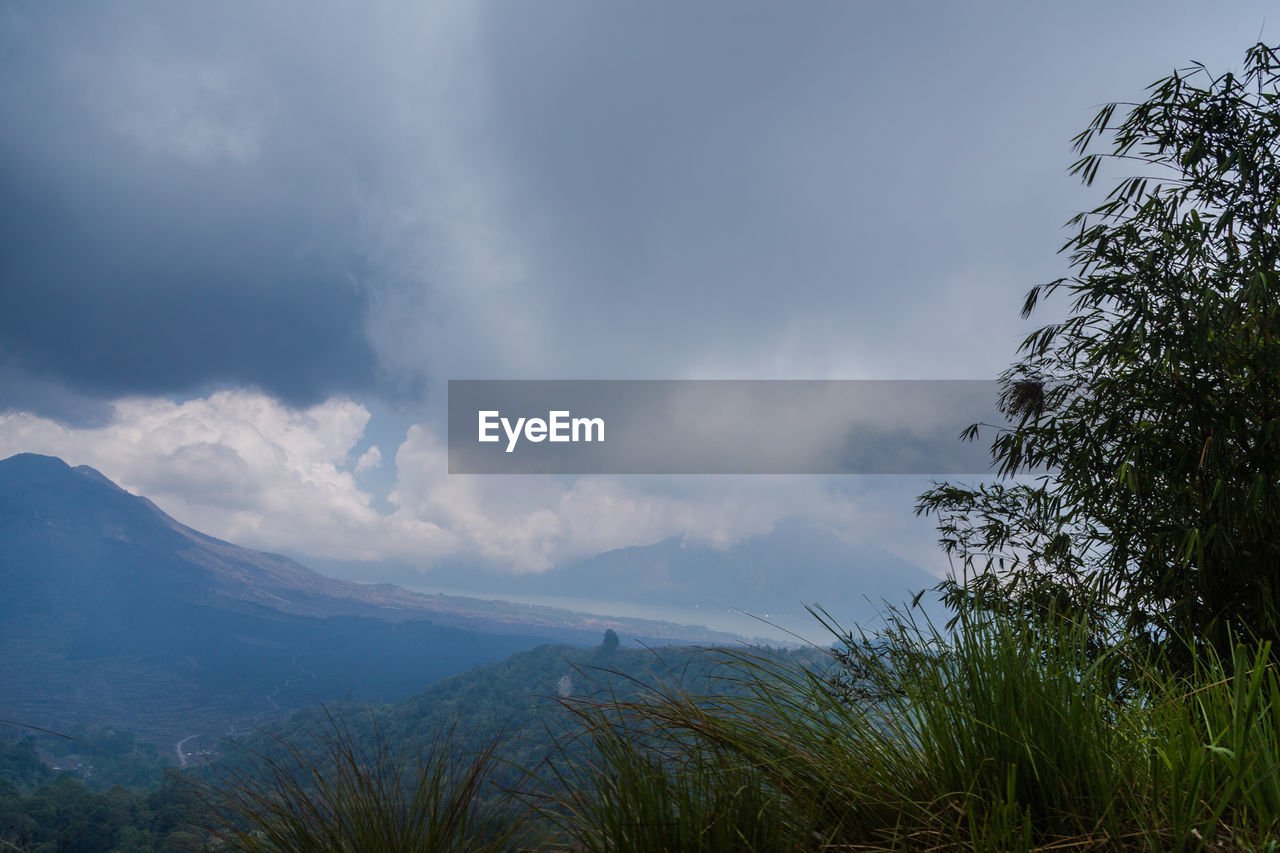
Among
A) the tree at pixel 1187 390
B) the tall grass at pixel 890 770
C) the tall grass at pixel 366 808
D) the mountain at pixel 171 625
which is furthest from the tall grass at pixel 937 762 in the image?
the mountain at pixel 171 625

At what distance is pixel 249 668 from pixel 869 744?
70.7 metres

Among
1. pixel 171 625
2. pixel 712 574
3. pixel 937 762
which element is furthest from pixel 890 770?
pixel 171 625

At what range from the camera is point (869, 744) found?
1.27 m

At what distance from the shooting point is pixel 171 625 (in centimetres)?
6875

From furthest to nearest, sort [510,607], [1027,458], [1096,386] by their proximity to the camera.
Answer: [510,607]
[1027,458]
[1096,386]

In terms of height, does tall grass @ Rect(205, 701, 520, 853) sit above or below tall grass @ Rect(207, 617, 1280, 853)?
below

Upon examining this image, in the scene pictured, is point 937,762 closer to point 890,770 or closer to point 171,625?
point 890,770

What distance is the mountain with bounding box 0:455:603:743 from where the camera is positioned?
171ft

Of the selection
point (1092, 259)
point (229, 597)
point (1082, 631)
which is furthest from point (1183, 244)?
point (229, 597)

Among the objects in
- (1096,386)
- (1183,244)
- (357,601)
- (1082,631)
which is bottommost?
(357,601)

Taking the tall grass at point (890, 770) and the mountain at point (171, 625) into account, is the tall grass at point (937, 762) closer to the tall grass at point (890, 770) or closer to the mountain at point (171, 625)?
the tall grass at point (890, 770)

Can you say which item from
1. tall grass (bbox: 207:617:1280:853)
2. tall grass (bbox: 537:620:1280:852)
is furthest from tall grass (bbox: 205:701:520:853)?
tall grass (bbox: 537:620:1280:852)

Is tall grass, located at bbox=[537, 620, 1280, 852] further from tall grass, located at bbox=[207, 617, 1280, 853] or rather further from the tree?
the tree

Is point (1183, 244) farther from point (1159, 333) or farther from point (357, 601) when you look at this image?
point (357, 601)
